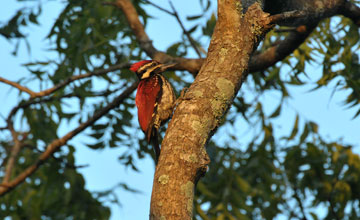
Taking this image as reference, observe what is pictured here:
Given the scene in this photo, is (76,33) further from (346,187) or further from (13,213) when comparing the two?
(346,187)

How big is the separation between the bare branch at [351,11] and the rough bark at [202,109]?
1599mm

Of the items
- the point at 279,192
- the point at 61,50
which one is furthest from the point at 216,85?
the point at 279,192

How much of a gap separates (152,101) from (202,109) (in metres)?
2.16

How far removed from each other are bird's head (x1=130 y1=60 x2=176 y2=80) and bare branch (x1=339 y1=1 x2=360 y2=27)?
174 cm

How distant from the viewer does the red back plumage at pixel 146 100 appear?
4562 mm

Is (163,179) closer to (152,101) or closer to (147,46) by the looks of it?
(152,101)

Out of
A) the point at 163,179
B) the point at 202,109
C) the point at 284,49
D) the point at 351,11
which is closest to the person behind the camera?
the point at 163,179

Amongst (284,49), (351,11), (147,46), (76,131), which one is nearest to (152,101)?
(147,46)

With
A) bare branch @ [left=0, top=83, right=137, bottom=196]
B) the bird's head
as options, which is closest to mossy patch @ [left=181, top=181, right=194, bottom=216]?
the bird's head

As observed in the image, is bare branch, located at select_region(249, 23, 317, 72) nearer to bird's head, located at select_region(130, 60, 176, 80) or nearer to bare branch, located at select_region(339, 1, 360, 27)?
bare branch, located at select_region(339, 1, 360, 27)

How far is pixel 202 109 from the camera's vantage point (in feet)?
8.19

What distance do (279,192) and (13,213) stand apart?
3269 millimetres

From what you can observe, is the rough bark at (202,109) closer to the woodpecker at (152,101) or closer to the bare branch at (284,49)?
the bare branch at (284,49)

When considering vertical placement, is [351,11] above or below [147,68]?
above
